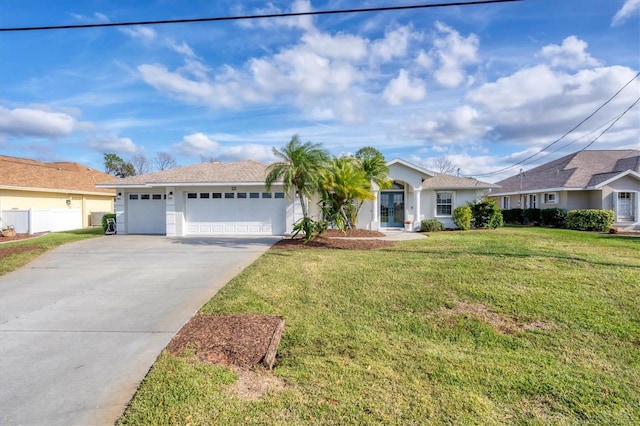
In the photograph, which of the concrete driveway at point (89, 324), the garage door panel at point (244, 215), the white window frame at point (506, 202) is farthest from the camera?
the white window frame at point (506, 202)

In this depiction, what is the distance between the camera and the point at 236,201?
59.1ft

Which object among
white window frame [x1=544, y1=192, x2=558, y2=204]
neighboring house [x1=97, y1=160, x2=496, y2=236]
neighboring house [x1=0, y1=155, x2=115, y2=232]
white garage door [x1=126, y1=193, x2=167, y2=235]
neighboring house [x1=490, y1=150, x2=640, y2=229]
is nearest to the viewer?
neighboring house [x1=97, y1=160, x2=496, y2=236]

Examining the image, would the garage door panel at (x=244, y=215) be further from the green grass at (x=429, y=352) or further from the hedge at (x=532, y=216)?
the hedge at (x=532, y=216)

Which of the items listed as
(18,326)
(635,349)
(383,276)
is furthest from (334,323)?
(18,326)

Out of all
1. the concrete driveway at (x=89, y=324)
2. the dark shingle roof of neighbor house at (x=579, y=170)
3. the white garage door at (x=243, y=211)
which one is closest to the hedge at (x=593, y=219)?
the dark shingle roof of neighbor house at (x=579, y=170)

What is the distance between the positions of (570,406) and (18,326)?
745cm

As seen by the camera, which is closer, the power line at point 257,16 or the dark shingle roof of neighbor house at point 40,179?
the power line at point 257,16

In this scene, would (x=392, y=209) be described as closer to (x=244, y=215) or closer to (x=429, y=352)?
(x=244, y=215)

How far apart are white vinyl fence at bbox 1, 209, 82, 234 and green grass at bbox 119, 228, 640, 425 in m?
18.9

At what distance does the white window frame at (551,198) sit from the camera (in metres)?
23.1

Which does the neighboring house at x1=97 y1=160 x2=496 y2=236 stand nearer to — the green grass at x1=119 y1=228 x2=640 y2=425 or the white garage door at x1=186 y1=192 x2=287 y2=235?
the white garage door at x1=186 y1=192 x2=287 y2=235

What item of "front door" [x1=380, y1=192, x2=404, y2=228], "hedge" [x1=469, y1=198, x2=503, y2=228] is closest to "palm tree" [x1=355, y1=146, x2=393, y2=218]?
"front door" [x1=380, y1=192, x2=404, y2=228]

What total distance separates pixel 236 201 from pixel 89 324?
12.9m

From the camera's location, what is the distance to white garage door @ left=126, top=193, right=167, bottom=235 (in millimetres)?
19031
